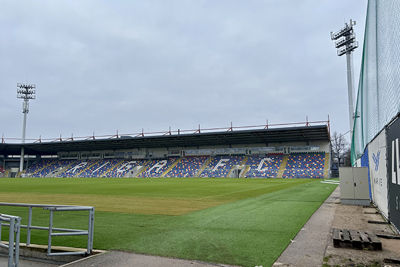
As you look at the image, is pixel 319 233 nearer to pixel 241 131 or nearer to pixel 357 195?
pixel 357 195

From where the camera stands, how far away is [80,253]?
5660 mm

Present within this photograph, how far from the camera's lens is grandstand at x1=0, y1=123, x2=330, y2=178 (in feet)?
178

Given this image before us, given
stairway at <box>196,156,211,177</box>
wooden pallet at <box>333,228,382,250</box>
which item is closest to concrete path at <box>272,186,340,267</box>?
wooden pallet at <box>333,228,382,250</box>

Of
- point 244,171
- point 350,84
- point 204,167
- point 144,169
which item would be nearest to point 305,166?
point 244,171

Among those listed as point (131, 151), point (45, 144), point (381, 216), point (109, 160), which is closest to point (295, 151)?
point (131, 151)

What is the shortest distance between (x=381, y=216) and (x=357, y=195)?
3099 millimetres

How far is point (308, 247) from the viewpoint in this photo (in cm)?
597

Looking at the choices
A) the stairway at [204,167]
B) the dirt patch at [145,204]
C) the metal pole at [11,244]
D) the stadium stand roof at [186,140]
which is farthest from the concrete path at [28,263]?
the stairway at [204,167]

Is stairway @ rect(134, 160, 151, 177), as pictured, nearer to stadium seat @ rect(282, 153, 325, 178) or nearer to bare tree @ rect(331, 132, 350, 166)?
stadium seat @ rect(282, 153, 325, 178)

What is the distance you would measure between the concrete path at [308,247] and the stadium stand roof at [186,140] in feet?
152

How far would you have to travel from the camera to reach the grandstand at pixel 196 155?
54.2 meters

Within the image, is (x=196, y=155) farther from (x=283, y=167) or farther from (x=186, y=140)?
(x=283, y=167)

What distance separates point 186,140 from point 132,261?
59.3m

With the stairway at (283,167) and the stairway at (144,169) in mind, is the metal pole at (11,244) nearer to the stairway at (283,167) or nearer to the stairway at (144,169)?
the stairway at (283,167)
